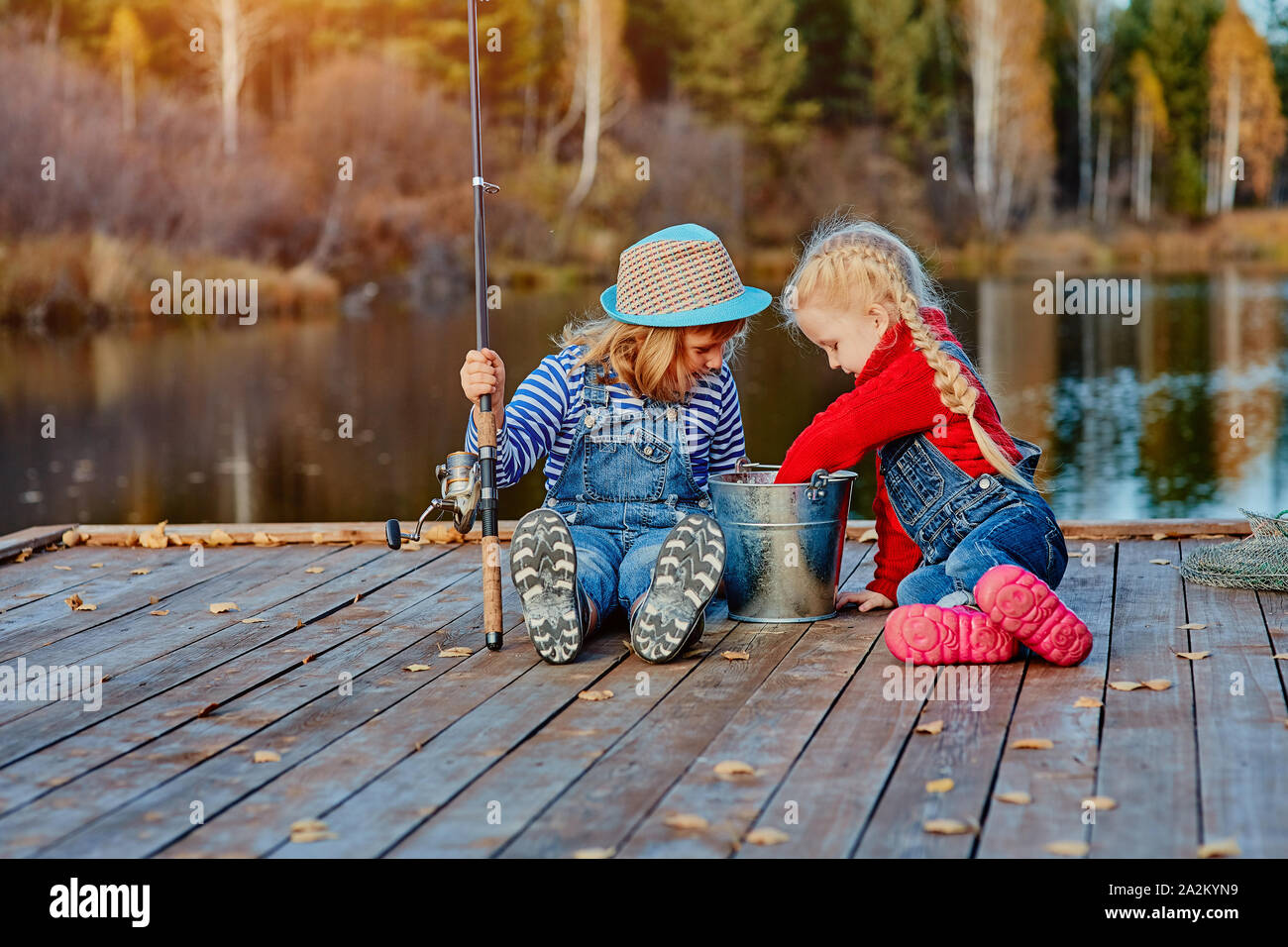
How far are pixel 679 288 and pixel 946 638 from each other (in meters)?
1.00

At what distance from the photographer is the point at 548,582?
10.8ft

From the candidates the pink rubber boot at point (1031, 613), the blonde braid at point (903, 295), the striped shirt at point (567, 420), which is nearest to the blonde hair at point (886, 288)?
the blonde braid at point (903, 295)

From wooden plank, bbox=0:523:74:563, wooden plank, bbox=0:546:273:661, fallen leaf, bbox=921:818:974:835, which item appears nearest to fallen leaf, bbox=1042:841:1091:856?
fallen leaf, bbox=921:818:974:835

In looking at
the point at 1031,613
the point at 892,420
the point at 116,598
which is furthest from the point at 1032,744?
the point at 116,598

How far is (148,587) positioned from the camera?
4.30 metres

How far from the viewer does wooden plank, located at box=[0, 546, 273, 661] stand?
375cm

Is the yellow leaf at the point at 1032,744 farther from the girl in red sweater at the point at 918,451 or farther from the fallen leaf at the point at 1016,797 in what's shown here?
the girl in red sweater at the point at 918,451

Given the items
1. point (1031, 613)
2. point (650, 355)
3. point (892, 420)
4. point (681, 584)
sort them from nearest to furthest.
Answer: point (1031, 613) → point (681, 584) → point (892, 420) → point (650, 355)

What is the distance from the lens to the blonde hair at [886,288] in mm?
3463

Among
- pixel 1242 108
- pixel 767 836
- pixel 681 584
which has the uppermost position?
pixel 1242 108

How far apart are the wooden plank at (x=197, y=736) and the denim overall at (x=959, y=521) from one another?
1.03 metres

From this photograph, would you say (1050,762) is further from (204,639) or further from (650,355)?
(204,639)
